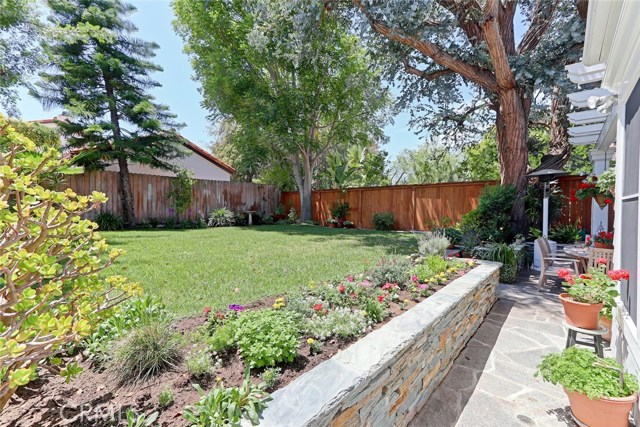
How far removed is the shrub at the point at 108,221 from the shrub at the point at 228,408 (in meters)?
11.1

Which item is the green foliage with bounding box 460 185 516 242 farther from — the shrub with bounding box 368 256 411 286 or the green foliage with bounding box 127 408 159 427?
the green foliage with bounding box 127 408 159 427

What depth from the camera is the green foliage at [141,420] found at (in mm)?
1238

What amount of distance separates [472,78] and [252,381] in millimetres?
7534

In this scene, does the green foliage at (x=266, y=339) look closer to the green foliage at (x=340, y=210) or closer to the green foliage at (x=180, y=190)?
the green foliage at (x=340, y=210)

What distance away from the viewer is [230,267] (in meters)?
4.79

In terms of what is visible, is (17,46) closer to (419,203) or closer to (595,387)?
(419,203)

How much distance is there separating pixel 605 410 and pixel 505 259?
3.91 meters

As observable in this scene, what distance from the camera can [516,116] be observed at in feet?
21.9

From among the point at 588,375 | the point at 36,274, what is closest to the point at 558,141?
the point at 588,375

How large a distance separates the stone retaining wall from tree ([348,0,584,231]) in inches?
209

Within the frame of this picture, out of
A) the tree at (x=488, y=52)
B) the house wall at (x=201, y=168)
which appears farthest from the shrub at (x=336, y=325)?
the house wall at (x=201, y=168)

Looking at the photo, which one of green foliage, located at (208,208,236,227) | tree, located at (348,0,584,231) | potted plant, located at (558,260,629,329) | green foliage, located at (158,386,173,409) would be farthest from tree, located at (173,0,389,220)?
green foliage, located at (158,386,173,409)

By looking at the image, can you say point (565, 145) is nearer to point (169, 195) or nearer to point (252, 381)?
point (252, 381)

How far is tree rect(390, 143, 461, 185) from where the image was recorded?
20.1m
